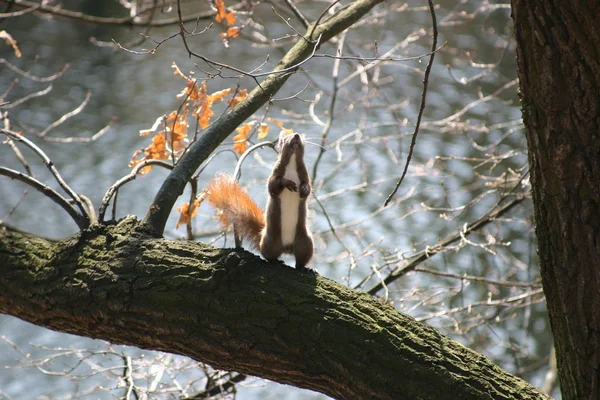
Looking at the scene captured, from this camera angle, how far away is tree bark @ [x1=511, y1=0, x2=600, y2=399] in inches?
71.2

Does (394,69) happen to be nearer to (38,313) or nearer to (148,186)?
(148,186)

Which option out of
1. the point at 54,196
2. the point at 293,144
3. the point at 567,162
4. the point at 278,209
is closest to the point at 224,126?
the point at 293,144

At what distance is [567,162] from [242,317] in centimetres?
101

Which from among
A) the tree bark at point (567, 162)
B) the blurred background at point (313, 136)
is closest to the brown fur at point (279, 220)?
the tree bark at point (567, 162)

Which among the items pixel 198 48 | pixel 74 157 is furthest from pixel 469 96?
pixel 74 157

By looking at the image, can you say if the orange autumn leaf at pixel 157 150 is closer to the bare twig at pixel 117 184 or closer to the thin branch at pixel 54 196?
the bare twig at pixel 117 184

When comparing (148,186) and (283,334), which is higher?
(148,186)

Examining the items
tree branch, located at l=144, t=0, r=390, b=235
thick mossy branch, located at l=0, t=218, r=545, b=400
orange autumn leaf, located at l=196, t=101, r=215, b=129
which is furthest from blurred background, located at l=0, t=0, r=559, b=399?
thick mossy branch, located at l=0, t=218, r=545, b=400

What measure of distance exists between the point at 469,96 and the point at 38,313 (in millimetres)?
6920

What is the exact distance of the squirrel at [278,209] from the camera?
259 centimetres

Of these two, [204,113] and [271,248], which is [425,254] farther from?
[204,113]

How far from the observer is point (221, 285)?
2.17 meters

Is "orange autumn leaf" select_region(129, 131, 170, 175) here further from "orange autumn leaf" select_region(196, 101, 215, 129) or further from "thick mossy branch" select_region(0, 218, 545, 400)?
"thick mossy branch" select_region(0, 218, 545, 400)

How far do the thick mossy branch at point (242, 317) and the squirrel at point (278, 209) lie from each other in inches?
12.5
